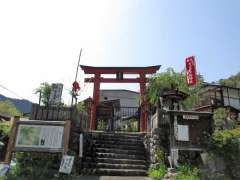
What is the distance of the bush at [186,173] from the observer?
7898 millimetres

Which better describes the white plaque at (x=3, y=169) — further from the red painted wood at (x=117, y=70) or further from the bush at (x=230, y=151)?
the red painted wood at (x=117, y=70)

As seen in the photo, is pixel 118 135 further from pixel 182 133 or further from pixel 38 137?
pixel 38 137

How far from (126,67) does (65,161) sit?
10079 millimetres

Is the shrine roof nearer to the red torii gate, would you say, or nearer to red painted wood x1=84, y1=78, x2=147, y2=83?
the red torii gate

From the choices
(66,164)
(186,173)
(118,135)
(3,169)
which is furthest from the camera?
(118,135)

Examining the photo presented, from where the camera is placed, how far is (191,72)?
1580cm

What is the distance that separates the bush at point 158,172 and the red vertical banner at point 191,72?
7.82 meters

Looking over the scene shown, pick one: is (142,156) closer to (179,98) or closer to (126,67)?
(179,98)

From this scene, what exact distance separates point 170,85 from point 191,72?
1.67m

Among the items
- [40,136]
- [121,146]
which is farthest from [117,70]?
[40,136]

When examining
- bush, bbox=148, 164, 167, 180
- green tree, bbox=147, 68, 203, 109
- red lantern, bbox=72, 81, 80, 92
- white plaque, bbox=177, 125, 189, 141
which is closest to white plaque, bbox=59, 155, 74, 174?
bush, bbox=148, 164, 167, 180

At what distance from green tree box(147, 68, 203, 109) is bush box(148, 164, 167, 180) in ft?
19.8

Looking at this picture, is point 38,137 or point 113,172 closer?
point 38,137

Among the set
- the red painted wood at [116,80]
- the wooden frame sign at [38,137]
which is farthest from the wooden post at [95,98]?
the wooden frame sign at [38,137]
